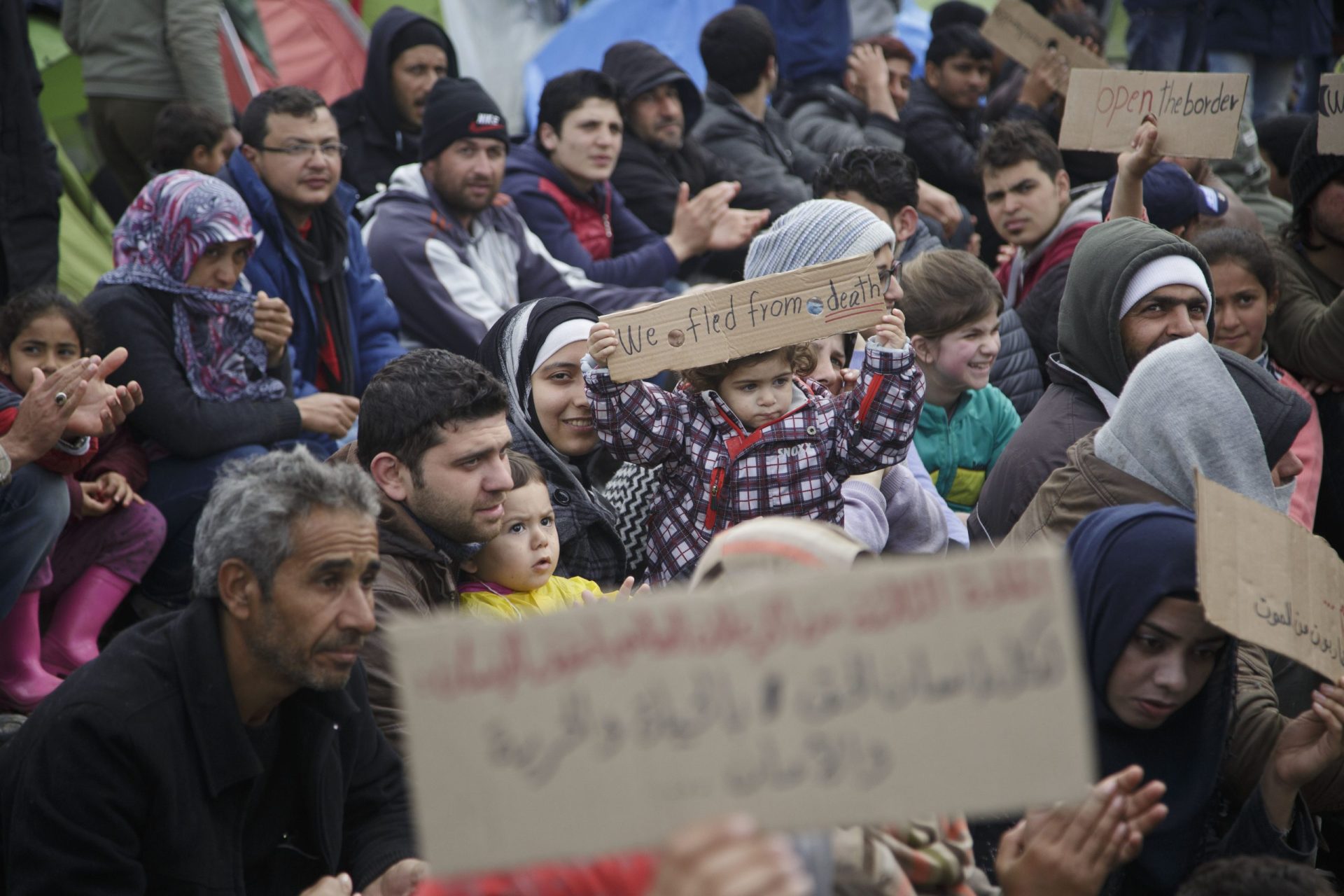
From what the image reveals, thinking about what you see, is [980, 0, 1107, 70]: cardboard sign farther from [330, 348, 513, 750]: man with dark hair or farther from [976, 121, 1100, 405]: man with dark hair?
[330, 348, 513, 750]: man with dark hair

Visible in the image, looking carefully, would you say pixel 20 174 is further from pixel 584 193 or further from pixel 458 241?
pixel 584 193

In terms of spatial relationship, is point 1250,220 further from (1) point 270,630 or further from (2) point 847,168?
(1) point 270,630

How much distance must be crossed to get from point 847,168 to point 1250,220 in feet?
6.92

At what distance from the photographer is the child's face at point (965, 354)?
16.6ft

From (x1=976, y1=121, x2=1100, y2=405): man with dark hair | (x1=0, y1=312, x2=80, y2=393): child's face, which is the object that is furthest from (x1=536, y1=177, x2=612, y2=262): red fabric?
(x1=0, y1=312, x2=80, y2=393): child's face

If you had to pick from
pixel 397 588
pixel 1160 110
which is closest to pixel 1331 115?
pixel 1160 110

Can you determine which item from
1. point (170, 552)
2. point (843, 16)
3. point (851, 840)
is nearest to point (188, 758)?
point (851, 840)

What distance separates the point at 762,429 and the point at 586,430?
0.75 metres

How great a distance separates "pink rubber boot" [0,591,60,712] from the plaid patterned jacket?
197 centimetres

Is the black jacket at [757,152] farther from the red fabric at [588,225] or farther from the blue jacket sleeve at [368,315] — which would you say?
the blue jacket sleeve at [368,315]

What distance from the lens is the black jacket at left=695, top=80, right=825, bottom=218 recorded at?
7.98 metres

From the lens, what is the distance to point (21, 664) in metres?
4.59

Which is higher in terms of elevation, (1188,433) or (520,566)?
(1188,433)

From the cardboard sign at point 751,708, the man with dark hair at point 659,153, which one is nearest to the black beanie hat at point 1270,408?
the cardboard sign at point 751,708
